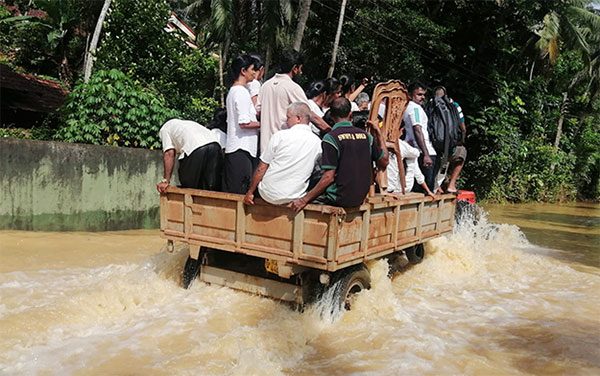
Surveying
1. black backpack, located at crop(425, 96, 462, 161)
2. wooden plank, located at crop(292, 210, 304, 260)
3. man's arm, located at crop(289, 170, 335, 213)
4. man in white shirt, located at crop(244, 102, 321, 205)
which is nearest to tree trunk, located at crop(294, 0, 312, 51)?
black backpack, located at crop(425, 96, 462, 161)

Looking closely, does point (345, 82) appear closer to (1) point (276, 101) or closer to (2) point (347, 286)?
(1) point (276, 101)

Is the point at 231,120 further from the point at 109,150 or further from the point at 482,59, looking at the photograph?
the point at 482,59

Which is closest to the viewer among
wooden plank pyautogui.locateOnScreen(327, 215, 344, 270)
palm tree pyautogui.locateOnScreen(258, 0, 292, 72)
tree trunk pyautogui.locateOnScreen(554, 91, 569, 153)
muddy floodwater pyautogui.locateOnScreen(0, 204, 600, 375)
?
muddy floodwater pyautogui.locateOnScreen(0, 204, 600, 375)

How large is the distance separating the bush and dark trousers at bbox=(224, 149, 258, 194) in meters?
4.85

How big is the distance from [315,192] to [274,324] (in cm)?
124

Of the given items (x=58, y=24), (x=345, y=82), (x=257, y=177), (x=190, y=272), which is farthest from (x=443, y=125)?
(x=58, y=24)

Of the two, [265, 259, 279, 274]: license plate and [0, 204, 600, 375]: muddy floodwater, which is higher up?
[265, 259, 279, 274]: license plate

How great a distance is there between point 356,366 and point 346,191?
55.7 inches

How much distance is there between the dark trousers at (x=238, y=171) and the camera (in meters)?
Result: 4.97

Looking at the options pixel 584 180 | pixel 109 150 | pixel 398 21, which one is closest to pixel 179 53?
pixel 109 150

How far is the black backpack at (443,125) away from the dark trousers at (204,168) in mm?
3198

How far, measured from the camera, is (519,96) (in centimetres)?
1839

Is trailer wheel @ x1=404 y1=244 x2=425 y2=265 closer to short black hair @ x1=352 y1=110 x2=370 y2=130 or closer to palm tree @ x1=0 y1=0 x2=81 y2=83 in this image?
short black hair @ x1=352 y1=110 x2=370 y2=130

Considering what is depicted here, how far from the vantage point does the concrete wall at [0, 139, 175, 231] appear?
25.7 ft
